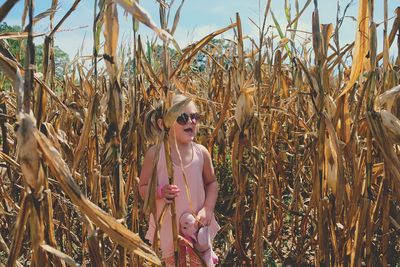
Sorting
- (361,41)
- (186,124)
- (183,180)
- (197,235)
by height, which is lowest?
(197,235)

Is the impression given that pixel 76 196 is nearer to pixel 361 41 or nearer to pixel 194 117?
pixel 361 41

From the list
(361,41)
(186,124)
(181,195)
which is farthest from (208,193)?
(361,41)

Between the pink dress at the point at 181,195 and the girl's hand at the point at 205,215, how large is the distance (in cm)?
4

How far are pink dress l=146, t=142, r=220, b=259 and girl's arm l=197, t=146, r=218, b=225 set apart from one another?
24 millimetres

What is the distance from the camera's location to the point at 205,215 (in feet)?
5.24

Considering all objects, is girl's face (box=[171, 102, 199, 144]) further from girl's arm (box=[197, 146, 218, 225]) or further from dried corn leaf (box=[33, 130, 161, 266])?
dried corn leaf (box=[33, 130, 161, 266])

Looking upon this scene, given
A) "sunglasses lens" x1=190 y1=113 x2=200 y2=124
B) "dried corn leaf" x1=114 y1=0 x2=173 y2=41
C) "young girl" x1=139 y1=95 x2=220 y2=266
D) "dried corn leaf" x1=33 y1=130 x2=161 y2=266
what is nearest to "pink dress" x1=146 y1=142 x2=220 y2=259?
"young girl" x1=139 y1=95 x2=220 y2=266

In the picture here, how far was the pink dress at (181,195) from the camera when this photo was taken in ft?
5.29

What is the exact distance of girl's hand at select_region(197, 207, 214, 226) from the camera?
5.17 feet

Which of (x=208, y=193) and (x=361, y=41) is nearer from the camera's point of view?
(x=361, y=41)

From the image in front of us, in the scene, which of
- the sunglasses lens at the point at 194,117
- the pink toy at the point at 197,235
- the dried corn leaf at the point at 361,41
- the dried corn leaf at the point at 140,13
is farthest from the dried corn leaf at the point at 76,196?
the sunglasses lens at the point at 194,117

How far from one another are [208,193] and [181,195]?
0.37 feet

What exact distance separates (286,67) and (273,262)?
1.37 m

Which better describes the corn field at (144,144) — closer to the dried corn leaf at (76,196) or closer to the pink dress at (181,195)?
the dried corn leaf at (76,196)
